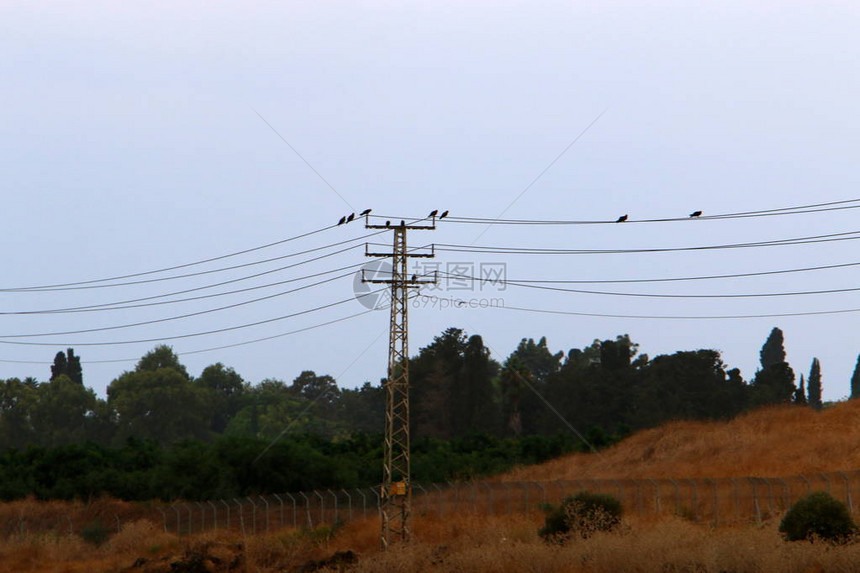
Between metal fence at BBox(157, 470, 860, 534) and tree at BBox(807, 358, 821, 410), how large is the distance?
70.7 metres

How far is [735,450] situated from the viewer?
200 feet

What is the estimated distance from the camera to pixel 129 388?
144 m

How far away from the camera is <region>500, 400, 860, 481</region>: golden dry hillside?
53.6 m

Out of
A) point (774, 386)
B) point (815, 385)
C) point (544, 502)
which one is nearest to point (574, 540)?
point (544, 502)

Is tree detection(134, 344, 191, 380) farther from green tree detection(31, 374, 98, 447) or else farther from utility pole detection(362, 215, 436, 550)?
utility pole detection(362, 215, 436, 550)

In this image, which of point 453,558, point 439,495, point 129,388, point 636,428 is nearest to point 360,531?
point 439,495

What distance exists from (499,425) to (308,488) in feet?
130

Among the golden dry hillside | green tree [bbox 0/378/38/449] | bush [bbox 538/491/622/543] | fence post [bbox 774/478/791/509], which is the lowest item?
bush [bbox 538/491/622/543]

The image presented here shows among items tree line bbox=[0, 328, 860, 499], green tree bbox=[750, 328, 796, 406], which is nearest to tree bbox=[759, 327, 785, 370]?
tree line bbox=[0, 328, 860, 499]

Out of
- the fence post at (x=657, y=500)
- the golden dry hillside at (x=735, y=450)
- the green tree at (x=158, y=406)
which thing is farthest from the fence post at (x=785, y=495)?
the green tree at (x=158, y=406)

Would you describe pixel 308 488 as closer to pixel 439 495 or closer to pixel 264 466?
pixel 264 466

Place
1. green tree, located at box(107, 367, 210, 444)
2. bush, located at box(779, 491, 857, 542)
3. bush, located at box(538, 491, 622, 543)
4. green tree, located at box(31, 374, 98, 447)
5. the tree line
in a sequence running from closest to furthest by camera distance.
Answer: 1. bush, located at box(779, 491, 857, 542)
2. bush, located at box(538, 491, 622, 543)
3. the tree line
4. green tree, located at box(31, 374, 98, 447)
5. green tree, located at box(107, 367, 210, 444)

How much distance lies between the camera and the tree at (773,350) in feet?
376

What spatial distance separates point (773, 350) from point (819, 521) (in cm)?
8952
